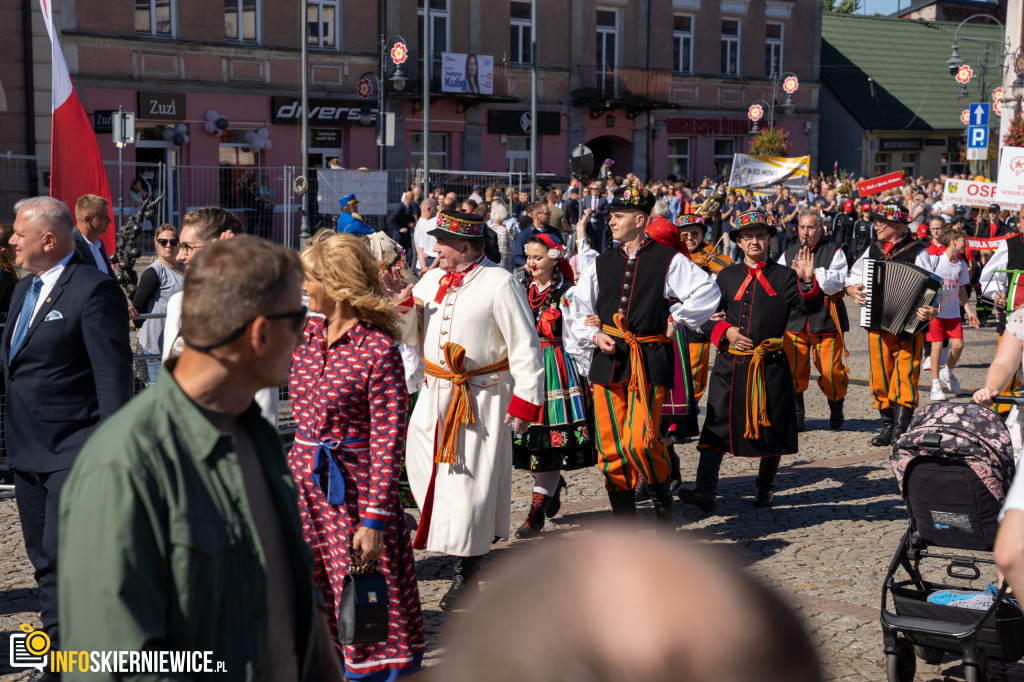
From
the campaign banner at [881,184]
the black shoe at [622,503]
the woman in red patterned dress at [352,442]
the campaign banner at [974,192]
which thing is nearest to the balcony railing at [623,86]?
the campaign banner at [881,184]

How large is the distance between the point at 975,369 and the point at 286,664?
12.9 m

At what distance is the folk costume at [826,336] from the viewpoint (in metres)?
9.77

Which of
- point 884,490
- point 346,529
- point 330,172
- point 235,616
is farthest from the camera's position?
point 330,172

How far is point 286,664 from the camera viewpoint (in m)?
2.36

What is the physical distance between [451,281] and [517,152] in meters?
29.1

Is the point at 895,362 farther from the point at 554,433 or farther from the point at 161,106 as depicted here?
the point at 161,106

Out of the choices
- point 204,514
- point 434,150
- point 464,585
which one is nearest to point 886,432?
point 464,585

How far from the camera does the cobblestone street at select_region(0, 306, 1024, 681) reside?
512 centimetres

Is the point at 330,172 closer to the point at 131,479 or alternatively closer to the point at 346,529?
the point at 346,529

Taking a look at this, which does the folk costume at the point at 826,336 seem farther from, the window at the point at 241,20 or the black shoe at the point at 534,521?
the window at the point at 241,20

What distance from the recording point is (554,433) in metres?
7.16

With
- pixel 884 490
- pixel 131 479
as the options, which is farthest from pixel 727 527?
pixel 131 479

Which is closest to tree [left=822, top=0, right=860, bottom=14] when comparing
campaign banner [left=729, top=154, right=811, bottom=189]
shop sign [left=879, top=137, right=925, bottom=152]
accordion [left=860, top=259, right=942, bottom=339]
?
shop sign [left=879, top=137, right=925, bottom=152]

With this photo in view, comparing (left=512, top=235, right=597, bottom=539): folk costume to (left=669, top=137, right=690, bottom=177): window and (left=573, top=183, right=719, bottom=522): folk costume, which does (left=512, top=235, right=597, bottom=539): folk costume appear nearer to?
(left=573, top=183, right=719, bottom=522): folk costume
